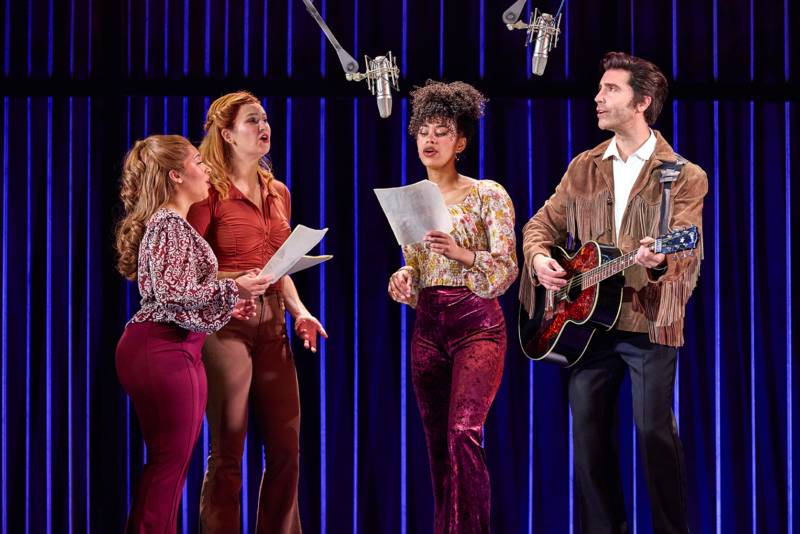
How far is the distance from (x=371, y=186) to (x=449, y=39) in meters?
0.87

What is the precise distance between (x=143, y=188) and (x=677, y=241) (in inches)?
71.4

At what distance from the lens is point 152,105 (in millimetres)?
3486

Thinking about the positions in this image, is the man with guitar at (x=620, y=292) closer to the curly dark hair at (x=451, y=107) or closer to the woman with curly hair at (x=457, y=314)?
the woman with curly hair at (x=457, y=314)

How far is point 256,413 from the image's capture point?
8.64 ft

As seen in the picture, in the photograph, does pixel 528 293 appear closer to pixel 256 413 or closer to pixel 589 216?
pixel 589 216

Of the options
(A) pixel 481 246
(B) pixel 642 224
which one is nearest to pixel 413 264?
(A) pixel 481 246

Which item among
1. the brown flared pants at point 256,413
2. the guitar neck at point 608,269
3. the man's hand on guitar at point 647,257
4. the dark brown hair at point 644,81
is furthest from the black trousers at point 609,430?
the brown flared pants at point 256,413

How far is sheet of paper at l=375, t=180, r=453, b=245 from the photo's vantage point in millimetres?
2328

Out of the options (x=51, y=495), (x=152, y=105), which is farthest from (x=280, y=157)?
(x=51, y=495)

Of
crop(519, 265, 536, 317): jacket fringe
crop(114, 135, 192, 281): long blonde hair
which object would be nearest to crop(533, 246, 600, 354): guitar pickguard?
crop(519, 265, 536, 317): jacket fringe

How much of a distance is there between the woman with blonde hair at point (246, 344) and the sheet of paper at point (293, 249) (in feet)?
0.76

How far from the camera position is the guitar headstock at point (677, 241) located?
7.07 ft

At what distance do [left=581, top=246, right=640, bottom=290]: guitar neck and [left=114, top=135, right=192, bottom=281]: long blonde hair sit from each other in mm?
1511

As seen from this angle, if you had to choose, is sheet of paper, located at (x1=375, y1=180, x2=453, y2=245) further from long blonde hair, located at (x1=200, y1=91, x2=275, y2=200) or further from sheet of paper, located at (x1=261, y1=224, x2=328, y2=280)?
long blonde hair, located at (x1=200, y1=91, x2=275, y2=200)
